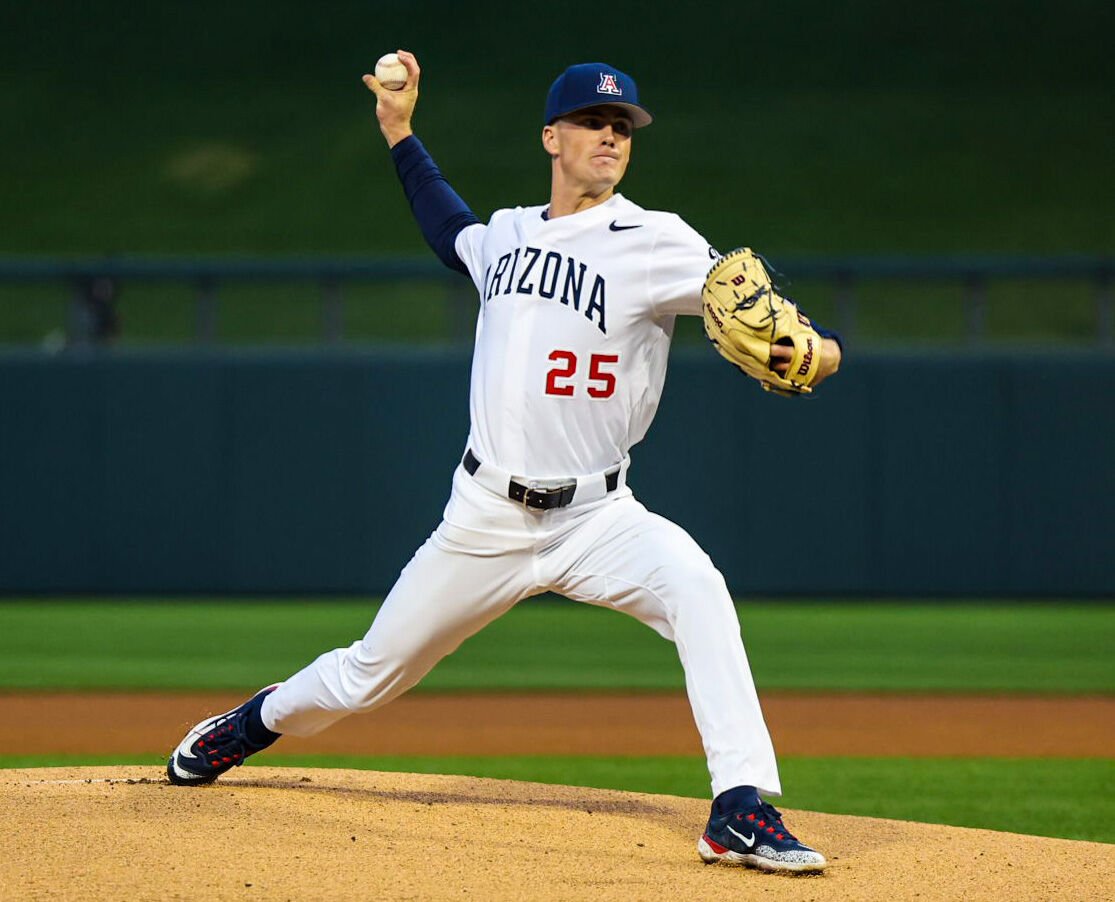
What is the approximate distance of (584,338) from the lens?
12.8 feet

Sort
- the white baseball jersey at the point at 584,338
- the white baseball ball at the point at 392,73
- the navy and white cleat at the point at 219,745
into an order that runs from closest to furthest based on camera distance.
Answer: the white baseball jersey at the point at 584,338 → the navy and white cleat at the point at 219,745 → the white baseball ball at the point at 392,73

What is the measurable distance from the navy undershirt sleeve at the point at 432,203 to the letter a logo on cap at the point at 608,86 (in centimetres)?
54

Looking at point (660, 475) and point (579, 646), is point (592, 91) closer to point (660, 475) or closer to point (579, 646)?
point (579, 646)

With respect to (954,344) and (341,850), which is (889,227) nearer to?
(954,344)

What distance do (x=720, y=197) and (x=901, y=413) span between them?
20200mm

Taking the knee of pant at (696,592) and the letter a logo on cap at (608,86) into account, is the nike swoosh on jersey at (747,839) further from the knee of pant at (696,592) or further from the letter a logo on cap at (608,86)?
the letter a logo on cap at (608,86)

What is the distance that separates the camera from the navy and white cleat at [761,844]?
3.65 meters

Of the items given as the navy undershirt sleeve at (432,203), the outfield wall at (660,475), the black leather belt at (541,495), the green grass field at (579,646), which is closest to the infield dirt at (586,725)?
the green grass field at (579,646)

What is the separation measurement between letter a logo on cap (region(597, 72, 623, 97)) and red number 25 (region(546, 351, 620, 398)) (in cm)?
60

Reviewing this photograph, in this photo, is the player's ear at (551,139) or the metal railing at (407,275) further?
the metal railing at (407,275)

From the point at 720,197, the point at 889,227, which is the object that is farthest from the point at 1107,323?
the point at 720,197

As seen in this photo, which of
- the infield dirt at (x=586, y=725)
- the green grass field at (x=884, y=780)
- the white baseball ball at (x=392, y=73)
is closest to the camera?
the white baseball ball at (x=392, y=73)

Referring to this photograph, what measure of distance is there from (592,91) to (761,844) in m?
1.69

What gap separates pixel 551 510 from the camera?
3941 mm
